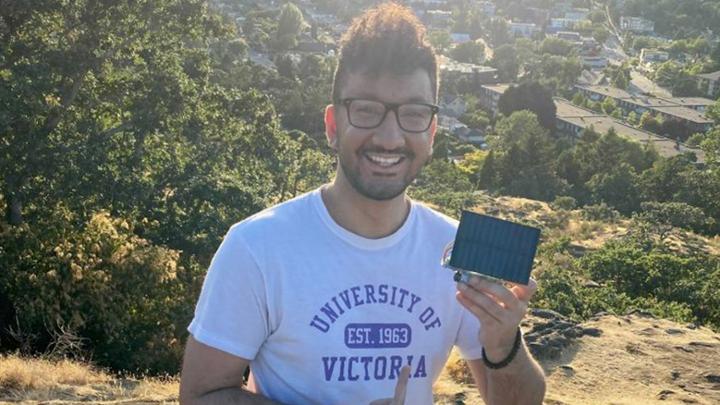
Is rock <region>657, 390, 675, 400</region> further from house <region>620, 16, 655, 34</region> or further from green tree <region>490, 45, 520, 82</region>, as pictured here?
house <region>620, 16, 655, 34</region>

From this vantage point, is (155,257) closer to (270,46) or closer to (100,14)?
(100,14)

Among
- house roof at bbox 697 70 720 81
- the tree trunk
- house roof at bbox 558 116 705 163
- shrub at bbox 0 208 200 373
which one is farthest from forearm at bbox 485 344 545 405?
house roof at bbox 697 70 720 81

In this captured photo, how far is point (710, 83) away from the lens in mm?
51188

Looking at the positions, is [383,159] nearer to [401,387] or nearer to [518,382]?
[401,387]

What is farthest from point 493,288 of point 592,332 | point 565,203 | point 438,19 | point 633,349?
point 438,19

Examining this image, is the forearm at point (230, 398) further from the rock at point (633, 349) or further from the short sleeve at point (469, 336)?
the rock at point (633, 349)

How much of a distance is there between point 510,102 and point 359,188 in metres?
39.9

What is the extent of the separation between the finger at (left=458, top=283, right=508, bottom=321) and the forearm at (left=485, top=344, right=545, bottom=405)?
20 centimetres

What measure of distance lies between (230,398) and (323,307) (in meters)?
0.33

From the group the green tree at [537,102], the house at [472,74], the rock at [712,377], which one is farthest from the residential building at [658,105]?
the rock at [712,377]

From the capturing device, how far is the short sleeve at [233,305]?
2.11 metres

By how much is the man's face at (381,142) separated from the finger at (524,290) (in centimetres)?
41

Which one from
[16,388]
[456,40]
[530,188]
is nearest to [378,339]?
[16,388]

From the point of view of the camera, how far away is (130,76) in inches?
420
